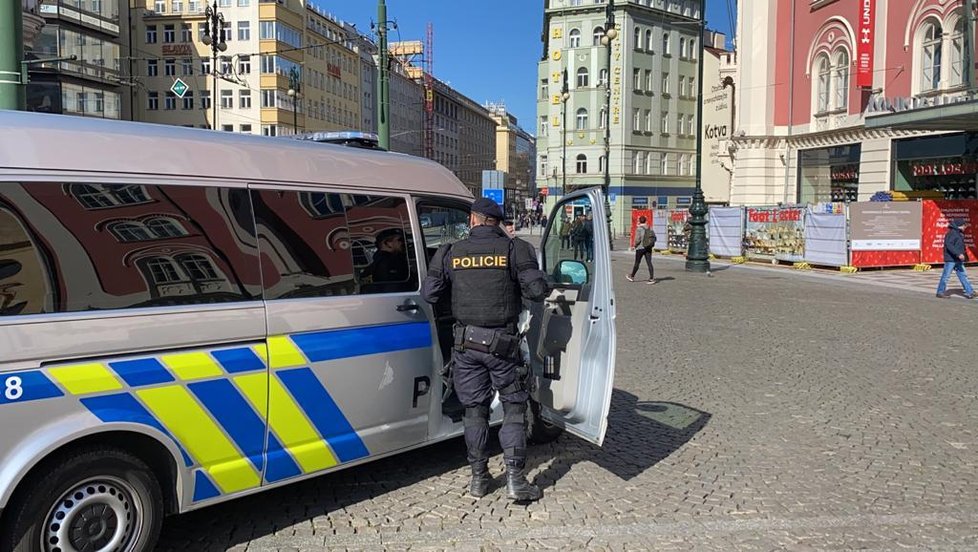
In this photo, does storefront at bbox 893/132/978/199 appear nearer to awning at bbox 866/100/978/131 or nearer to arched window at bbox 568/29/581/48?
awning at bbox 866/100/978/131

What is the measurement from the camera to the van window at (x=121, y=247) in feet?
9.82

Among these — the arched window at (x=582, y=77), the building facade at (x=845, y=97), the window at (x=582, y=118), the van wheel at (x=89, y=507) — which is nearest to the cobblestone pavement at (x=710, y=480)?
the van wheel at (x=89, y=507)

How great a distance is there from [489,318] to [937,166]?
2840 cm

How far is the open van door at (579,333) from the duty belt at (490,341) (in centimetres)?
56

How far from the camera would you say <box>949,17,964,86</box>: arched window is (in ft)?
84.9

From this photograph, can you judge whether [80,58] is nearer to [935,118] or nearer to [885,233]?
[885,233]

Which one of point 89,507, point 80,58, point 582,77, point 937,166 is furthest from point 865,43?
point 80,58

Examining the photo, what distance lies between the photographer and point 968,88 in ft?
82.7

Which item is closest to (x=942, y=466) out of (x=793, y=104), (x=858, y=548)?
(x=858, y=548)

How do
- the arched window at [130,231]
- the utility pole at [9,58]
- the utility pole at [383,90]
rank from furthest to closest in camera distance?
1. the utility pole at [383,90]
2. the utility pole at [9,58]
3. the arched window at [130,231]

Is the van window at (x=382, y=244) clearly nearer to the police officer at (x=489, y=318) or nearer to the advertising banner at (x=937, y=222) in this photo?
the police officer at (x=489, y=318)

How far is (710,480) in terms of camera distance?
4.85 metres

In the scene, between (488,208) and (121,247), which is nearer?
(121,247)

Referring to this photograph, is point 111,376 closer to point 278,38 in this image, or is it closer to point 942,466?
point 942,466
